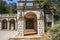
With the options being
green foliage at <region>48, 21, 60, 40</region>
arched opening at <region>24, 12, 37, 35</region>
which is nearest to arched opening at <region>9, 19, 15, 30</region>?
arched opening at <region>24, 12, 37, 35</region>

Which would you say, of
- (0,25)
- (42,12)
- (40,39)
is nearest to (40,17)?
(42,12)

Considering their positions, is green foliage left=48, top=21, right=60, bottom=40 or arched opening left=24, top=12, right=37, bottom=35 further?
arched opening left=24, top=12, right=37, bottom=35

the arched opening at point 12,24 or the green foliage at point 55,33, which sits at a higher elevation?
the green foliage at point 55,33

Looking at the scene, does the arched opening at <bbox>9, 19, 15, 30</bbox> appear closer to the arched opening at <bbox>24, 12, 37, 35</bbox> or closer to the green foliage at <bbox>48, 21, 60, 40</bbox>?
the arched opening at <bbox>24, 12, 37, 35</bbox>

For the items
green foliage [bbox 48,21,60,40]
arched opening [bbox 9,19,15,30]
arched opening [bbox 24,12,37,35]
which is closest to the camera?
green foliage [bbox 48,21,60,40]

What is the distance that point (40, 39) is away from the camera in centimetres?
1539

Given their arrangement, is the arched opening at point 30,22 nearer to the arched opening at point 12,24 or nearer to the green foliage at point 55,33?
the arched opening at point 12,24

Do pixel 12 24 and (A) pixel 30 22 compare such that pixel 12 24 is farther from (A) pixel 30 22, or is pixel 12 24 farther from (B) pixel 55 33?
(B) pixel 55 33

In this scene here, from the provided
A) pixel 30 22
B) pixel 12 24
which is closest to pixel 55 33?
pixel 30 22

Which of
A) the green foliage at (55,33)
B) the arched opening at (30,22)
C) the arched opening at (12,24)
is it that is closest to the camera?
the green foliage at (55,33)

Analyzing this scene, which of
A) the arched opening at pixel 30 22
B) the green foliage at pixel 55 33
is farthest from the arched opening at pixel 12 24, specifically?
the green foliage at pixel 55 33

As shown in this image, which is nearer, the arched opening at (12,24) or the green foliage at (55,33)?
the green foliage at (55,33)

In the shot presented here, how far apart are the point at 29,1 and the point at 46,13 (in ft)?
8.19

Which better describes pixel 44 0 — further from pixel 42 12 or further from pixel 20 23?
pixel 20 23
